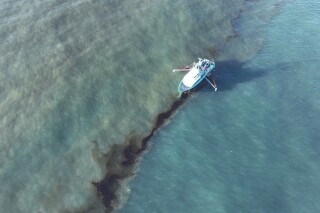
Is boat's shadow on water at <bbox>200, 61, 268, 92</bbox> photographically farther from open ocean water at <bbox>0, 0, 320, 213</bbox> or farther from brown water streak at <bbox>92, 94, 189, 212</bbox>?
brown water streak at <bbox>92, 94, 189, 212</bbox>

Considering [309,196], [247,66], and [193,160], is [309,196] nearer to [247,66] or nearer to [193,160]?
[193,160]

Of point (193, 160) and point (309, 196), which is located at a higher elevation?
point (193, 160)

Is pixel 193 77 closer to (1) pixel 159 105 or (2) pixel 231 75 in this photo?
(1) pixel 159 105

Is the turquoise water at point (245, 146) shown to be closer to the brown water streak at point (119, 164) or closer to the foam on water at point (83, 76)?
the brown water streak at point (119, 164)

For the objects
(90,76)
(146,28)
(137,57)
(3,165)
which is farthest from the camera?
(146,28)

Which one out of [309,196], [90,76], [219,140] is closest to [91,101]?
[90,76]

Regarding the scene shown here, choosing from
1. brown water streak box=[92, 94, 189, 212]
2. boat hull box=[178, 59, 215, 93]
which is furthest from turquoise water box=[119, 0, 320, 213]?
boat hull box=[178, 59, 215, 93]
